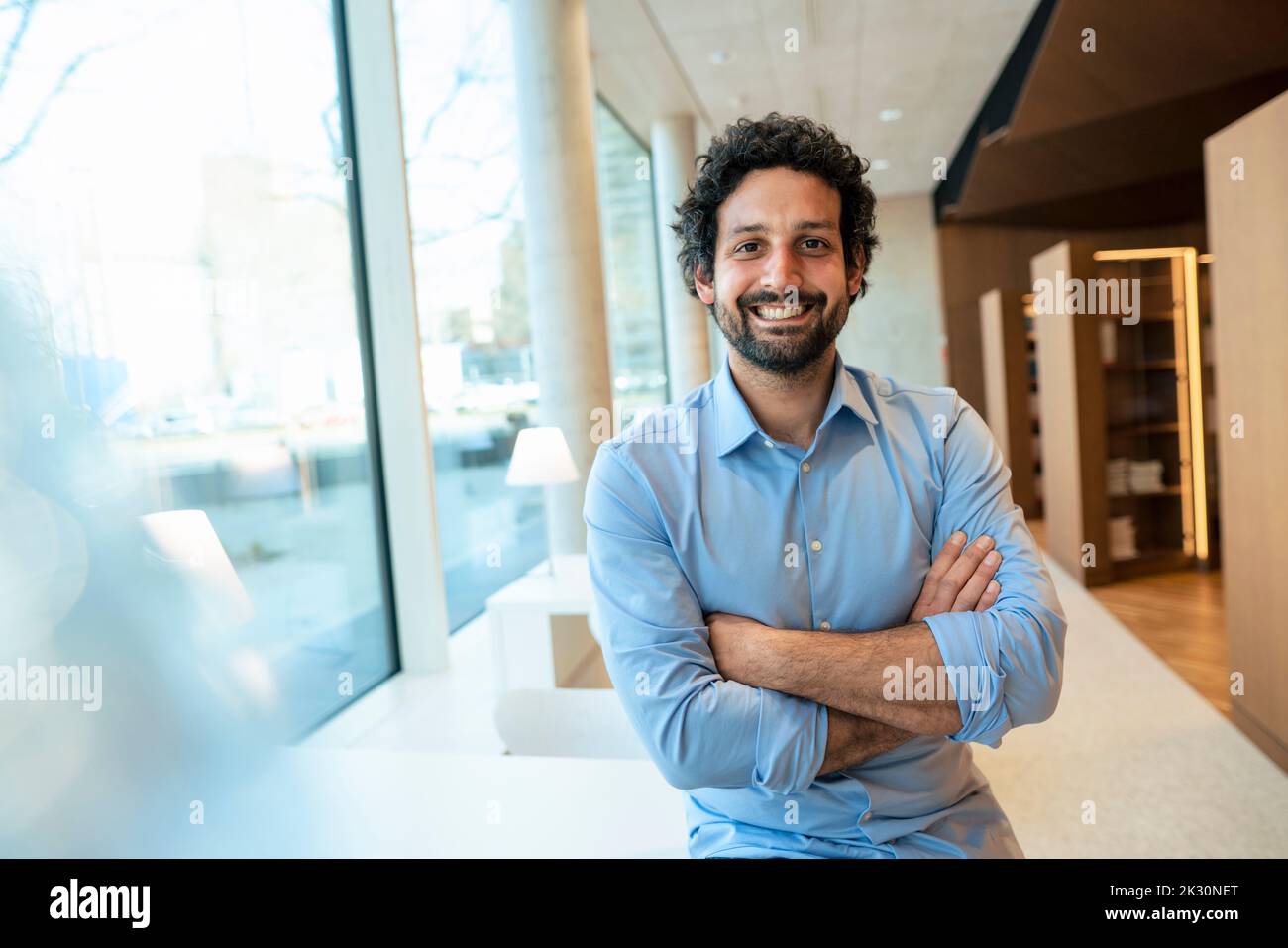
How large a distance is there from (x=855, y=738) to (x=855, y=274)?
2.41 feet

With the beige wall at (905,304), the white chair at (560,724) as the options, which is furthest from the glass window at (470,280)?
the beige wall at (905,304)

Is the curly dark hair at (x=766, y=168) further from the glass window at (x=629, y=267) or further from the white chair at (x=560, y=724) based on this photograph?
the glass window at (x=629, y=267)

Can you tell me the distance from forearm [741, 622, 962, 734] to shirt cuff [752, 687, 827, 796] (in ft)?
0.07

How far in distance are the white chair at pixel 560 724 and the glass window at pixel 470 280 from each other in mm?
2368

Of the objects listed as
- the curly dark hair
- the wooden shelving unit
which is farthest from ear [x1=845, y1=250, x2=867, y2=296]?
the wooden shelving unit

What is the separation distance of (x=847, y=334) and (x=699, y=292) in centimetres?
1172

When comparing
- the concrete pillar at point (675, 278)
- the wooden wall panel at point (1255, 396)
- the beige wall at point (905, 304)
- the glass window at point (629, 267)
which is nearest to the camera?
the wooden wall panel at point (1255, 396)

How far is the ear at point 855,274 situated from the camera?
4.63 ft

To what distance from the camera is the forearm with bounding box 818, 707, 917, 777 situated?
1.19 meters

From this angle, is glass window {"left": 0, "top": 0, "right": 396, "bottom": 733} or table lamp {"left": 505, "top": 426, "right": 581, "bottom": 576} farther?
table lamp {"left": 505, "top": 426, "right": 581, "bottom": 576}

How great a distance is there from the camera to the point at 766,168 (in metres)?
1.32

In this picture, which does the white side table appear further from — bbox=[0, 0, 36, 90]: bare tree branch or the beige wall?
the beige wall

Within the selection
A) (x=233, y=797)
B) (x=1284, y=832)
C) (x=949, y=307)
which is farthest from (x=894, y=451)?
(x=949, y=307)

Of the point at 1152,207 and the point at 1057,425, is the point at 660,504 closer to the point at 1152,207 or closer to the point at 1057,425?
the point at 1057,425
